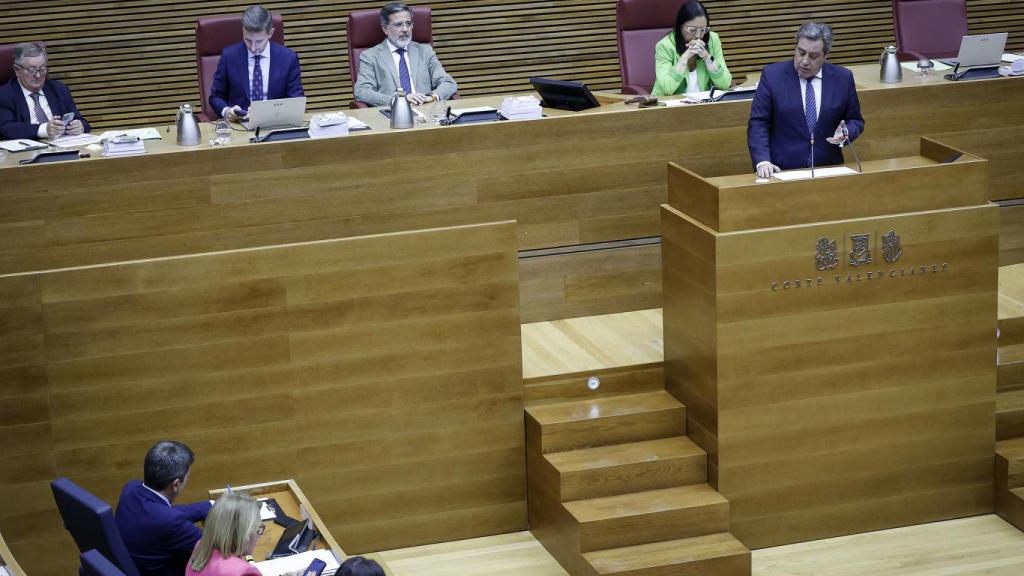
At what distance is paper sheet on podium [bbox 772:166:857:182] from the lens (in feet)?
16.0

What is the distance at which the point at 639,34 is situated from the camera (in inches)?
267

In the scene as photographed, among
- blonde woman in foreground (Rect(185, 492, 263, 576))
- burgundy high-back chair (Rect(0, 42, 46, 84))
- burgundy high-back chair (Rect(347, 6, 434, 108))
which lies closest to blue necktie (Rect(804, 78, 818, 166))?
burgundy high-back chair (Rect(347, 6, 434, 108))

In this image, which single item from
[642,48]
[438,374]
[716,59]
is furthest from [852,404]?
[642,48]

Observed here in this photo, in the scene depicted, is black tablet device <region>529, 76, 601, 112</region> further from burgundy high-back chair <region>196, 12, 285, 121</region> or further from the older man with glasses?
the older man with glasses

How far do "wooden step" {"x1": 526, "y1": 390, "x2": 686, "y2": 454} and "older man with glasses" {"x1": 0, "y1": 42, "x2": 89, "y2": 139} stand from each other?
92.5 inches

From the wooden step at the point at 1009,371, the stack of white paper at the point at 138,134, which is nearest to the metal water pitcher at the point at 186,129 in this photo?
the stack of white paper at the point at 138,134

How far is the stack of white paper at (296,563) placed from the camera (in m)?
3.81

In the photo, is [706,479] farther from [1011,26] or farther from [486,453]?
[1011,26]

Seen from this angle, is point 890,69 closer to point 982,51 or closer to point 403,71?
point 982,51

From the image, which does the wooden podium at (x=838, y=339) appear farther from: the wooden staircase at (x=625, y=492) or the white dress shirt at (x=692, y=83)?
the white dress shirt at (x=692, y=83)

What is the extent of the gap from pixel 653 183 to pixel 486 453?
1.38 metres

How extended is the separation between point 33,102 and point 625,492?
320cm

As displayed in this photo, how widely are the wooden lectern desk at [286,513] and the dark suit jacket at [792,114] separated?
214 centimetres

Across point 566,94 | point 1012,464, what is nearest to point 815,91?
point 566,94
